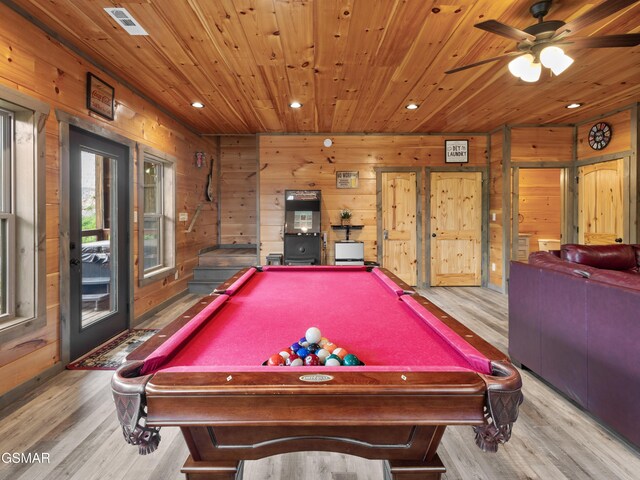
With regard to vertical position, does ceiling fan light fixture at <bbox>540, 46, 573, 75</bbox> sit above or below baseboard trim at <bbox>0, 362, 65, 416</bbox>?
above

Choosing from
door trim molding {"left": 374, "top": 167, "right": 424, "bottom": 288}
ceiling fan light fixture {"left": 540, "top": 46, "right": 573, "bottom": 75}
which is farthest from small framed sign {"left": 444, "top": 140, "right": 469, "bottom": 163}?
ceiling fan light fixture {"left": 540, "top": 46, "right": 573, "bottom": 75}

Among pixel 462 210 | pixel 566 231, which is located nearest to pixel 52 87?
pixel 462 210

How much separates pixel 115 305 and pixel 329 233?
3.33 metres

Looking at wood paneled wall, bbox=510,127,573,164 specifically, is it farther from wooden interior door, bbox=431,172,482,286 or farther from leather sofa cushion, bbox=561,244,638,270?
leather sofa cushion, bbox=561,244,638,270

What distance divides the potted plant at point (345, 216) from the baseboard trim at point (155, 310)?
2.75 meters

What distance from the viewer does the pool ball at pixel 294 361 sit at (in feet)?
3.56

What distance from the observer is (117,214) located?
3.61 meters

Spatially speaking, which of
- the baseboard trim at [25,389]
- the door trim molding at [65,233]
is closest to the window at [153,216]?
the door trim molding at [65,233]

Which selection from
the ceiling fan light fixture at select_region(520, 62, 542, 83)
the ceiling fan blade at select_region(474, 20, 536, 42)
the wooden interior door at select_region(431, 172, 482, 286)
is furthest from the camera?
the wooden interior door at select_region(431, 172, 482, 286)

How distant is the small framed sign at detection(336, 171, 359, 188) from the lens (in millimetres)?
5844

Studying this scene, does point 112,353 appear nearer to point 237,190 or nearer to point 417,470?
point 417,470

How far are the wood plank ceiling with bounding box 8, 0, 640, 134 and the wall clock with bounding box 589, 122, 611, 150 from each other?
222 mm

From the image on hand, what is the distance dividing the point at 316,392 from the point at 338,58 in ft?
9.79

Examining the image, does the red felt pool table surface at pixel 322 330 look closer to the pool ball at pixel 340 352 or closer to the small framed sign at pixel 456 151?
the pool ball at pixel 340 352
